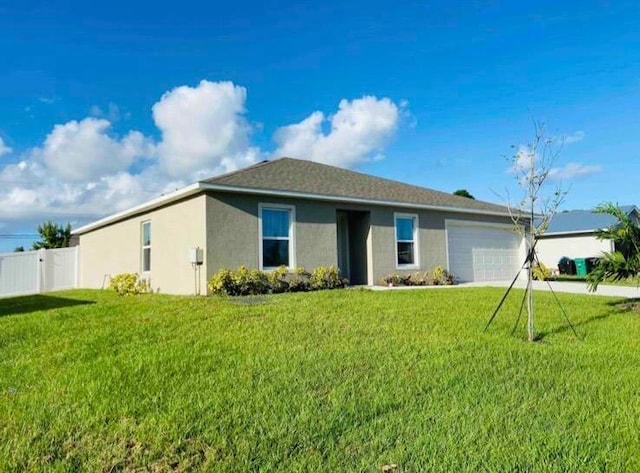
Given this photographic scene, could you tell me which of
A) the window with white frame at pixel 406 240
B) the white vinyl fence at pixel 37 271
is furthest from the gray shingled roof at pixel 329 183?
the white vinyl fence at pixel 37 271

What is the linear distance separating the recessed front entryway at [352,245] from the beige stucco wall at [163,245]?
5.30 meters

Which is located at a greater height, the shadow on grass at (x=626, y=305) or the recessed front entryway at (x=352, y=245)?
the recessed front entryway at (x=352, y=245)

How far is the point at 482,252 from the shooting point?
18.7 meters

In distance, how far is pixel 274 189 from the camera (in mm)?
12523

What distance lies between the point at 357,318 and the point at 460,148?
43.0ft

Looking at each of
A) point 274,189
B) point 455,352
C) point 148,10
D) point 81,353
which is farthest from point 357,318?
point 148,10

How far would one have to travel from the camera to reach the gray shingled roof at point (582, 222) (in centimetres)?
2548

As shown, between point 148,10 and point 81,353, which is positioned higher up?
point 148,10

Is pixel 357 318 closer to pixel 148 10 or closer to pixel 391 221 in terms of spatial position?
pixel 391 221

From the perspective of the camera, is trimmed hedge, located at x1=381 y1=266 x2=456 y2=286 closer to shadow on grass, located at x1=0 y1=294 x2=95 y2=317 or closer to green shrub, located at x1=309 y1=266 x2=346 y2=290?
green shrub, located at x1=309 y1=266 x2=346 y2=290

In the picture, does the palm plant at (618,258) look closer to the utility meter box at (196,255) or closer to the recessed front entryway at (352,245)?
the recessed front entryway at (352,245)

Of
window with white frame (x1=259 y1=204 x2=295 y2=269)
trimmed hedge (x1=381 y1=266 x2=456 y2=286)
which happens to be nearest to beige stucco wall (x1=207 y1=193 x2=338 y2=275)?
window with white frame (x1=259 y1=204 x2=295 y2=269)

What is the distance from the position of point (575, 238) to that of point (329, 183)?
18.7m

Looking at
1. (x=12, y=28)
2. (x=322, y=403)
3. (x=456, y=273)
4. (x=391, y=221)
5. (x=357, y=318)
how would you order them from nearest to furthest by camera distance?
(x=322, y=403) < (x=357, y=318) < (x=12, y=28) < (x=391, y=221) < (x=456, y=273)
